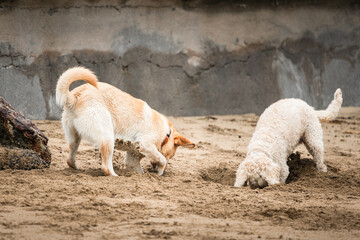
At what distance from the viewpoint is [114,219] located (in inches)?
147

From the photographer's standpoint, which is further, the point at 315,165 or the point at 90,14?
the point at 90,14

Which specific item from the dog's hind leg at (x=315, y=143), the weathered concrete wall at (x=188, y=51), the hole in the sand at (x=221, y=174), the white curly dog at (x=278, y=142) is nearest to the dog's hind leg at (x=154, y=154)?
the hole in the sand at (x=221, y=174)

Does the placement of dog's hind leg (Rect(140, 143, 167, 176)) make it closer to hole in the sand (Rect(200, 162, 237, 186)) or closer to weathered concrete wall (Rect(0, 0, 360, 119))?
hole in the sand (Rect(200, 162, 237, 186))

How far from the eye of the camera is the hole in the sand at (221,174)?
6223 mm

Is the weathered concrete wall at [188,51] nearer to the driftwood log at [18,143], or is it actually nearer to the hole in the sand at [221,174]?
the hole in the sand at [221,174]

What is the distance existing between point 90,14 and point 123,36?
2.72 ft

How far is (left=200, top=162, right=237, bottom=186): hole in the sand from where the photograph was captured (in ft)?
20.4

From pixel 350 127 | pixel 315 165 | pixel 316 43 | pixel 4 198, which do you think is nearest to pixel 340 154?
pixel 315 165

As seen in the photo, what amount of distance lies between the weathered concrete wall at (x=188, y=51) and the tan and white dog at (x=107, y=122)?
4.05 m

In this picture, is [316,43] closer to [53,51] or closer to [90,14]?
[90,14]

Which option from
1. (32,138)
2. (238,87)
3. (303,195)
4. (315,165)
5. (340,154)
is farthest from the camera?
(238,87)

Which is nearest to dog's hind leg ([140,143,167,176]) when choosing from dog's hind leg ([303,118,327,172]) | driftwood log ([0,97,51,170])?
driftwood log ([0,97,51,170])

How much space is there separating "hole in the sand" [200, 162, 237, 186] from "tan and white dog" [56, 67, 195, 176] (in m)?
0.48

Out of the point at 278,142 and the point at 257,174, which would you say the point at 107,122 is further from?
the point at 278,142
